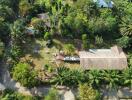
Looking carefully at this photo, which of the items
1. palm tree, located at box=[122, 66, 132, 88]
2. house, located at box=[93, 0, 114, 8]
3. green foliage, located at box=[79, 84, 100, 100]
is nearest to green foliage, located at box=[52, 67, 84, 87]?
green foliage, located at box=[79, 84, 100, 100]

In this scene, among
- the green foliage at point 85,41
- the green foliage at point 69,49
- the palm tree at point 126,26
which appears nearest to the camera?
the green foliage at point 69,49

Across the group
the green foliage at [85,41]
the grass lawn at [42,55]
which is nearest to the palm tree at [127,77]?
the grass lawn at [42,55]

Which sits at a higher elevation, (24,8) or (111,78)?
(24,8)

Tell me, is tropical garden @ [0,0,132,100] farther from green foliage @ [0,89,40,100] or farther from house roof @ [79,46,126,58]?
house roof @ [79,46,126,58]

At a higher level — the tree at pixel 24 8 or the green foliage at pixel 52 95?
the tree at pixel 24 8

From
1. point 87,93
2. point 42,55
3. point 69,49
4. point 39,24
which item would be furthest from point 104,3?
point 87,93

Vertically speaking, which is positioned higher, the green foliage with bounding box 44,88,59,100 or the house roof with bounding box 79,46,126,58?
the house roof with bounding box 79,46,126,58

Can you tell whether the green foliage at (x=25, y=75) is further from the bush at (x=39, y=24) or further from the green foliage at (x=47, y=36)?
the bush at (x=39, y=24)

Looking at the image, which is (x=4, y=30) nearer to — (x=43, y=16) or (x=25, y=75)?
(x=43, y=16)
